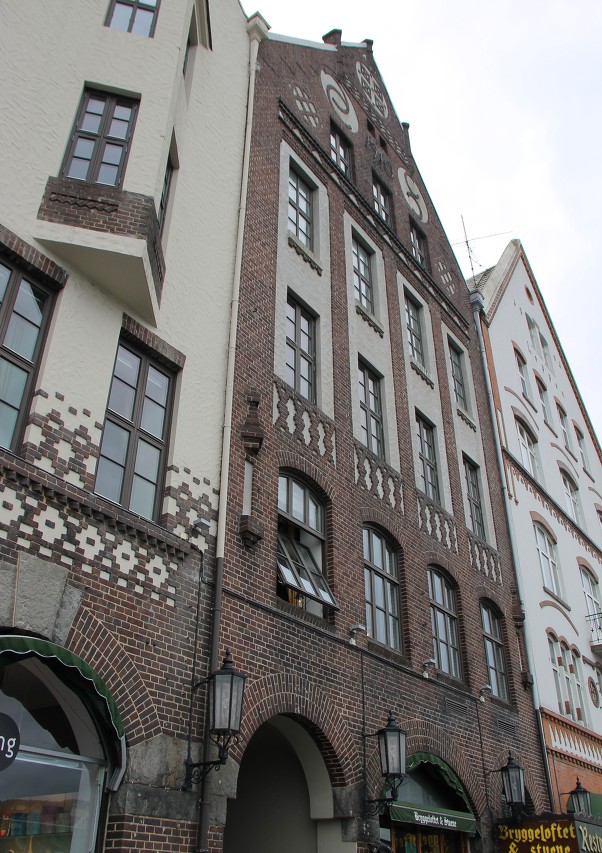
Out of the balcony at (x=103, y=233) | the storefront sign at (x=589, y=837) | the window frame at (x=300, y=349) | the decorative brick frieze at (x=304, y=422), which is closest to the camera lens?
the balcony at (x=103, y=233)

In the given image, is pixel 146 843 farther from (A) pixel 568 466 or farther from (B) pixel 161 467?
(A) pixel 568 466

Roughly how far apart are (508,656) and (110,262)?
12.7 meters

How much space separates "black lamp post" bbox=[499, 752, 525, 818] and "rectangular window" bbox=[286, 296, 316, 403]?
7572 millimetres

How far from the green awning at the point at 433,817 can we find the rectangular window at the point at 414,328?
9624 mm

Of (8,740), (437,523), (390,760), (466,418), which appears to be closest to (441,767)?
(390,760)

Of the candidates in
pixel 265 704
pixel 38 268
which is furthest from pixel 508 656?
pixel 38 268

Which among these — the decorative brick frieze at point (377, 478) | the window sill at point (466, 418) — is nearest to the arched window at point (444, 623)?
the decorative brick frieze at point (377, 478)

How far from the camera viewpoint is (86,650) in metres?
7.94

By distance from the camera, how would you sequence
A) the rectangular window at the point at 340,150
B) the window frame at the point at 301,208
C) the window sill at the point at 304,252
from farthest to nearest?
the rectangular window at the point at 340,150, the window frame at the point at 301,208, the window sill at the point at 304,252

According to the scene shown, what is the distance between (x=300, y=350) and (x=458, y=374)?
27.8 ft

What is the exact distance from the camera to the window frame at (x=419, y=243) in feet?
70.5

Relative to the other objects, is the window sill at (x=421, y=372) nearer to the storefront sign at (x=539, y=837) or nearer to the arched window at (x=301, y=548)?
the arched window at (x=301, y=548)

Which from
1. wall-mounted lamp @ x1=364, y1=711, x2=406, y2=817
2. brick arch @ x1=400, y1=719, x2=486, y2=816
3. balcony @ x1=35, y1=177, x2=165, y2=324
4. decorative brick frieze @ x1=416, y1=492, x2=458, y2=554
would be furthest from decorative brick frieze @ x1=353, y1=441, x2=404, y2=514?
balcony @ x1=35, y1=177, x2=165, y2=324

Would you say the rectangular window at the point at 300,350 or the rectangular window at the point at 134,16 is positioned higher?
the rectangular window at the point at 134,16
